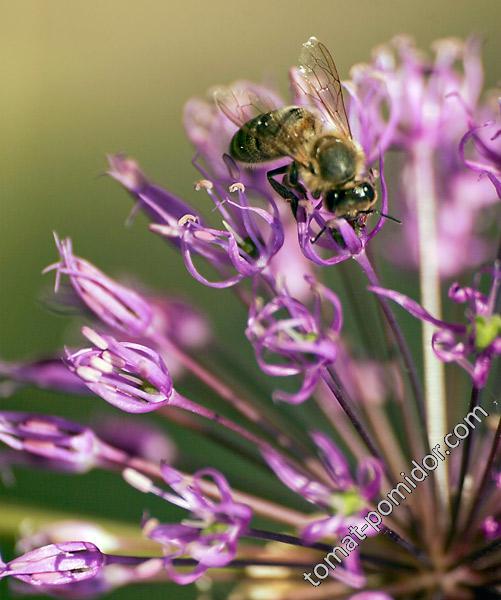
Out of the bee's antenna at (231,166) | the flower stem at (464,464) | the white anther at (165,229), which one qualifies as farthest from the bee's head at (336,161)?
the flower stem at (464,464)

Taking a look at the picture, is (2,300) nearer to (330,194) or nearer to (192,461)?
(192,461)

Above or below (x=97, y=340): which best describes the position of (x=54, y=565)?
below

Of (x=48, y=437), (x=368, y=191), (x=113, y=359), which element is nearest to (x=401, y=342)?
(x=368, y=191)

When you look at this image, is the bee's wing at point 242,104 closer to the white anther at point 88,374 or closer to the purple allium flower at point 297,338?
the purple allium flower at point 297,338

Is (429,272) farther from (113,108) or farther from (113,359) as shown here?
(113,108)

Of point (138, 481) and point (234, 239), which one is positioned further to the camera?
point (138, 481)

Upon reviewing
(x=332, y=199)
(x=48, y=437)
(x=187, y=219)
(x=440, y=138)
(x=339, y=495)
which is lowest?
(x=339, y=495)
